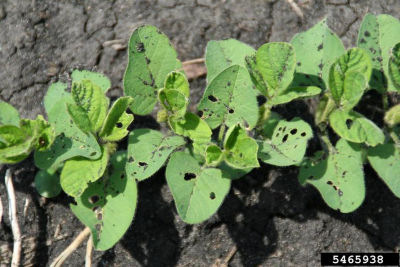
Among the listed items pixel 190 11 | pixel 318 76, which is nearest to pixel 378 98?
pixel 318 76

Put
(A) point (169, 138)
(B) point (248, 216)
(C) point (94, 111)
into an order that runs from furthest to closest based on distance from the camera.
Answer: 1. (B) point (248, 216)
2. (A) point (169, 138)
3. (C) point (94, 111)

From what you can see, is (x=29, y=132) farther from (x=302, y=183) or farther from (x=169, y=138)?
(x=302, y=183)

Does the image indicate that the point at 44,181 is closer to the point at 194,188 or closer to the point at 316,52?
the point at 194,188

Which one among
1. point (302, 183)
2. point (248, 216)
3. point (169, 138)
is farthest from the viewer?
point (248, 216)

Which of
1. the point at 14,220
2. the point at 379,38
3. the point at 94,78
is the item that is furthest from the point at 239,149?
the point at 14,220

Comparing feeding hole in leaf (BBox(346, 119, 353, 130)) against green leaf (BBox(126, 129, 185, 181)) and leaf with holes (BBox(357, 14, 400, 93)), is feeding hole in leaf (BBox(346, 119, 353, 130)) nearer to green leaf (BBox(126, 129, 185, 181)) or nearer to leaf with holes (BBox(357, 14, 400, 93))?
leaf with holes (BBox(357, 14, 400, 93))

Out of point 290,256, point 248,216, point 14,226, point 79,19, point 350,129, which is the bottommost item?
point 290,256

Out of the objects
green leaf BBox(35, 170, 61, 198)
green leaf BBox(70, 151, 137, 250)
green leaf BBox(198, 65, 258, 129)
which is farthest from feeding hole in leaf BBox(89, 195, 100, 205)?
green leaf BBox(198, 65, 258, 129)
